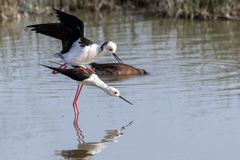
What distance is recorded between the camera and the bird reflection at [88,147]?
7000mm

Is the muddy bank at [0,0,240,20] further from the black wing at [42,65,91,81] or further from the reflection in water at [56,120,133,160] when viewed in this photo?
the reflection in water at [56,120,133,160]

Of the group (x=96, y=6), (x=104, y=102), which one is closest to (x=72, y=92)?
(x=104, y=102)

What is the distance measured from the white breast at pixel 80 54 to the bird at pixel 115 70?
159cm

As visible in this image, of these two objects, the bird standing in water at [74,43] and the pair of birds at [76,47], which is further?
the bird standing in water at [74,43]

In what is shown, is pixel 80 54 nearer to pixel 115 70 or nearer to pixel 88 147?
pixel 115 70

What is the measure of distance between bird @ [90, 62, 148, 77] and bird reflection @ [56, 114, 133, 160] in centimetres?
301

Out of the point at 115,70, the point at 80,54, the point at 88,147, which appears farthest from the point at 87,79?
the point at 115,70

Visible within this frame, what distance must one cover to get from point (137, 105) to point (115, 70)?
230 centimetres

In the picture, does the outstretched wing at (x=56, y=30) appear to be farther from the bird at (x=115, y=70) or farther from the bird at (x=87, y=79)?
the bird at (x=115, y=70)

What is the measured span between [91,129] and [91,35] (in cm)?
651

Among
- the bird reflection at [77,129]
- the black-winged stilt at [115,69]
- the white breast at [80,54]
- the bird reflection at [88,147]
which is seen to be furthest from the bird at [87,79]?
the black-winged stilt at [115,69]

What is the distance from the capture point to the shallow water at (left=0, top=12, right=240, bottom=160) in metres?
7.11

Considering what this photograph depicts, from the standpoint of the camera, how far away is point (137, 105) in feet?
28.7

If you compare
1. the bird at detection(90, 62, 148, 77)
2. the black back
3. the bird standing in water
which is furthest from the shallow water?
the black back
